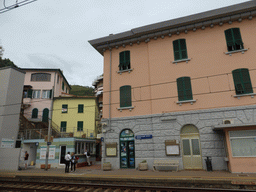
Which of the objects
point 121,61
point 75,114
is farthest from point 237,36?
point 75,114

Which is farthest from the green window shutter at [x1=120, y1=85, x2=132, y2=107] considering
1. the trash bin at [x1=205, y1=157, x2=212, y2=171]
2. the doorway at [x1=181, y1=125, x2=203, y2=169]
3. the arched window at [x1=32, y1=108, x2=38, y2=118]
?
the arched window at [x1=32, y1=108, x2=38, y2=118]

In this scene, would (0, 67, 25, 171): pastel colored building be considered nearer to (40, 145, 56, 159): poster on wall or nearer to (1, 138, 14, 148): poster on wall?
(1, 138, 14, 148): poster on wall

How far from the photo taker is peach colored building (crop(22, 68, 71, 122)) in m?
31.1

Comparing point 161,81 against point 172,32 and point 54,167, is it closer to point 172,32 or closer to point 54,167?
point 172,32

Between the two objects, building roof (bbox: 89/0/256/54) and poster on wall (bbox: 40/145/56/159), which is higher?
building roof (bbox: 89/0/256/54)

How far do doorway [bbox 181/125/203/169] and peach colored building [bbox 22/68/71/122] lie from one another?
79.5ft

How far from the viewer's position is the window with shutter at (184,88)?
49.0 feet

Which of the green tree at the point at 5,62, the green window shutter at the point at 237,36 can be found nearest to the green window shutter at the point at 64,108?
the green tree at the point at 5,62

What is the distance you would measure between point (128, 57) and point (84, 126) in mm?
15922

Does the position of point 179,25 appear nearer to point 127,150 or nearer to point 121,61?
point 121,61

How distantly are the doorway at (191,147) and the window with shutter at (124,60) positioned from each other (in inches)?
308

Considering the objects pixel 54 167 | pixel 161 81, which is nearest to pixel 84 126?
pixel 54 167

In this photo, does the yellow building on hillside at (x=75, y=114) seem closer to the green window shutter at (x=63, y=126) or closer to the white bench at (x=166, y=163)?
the green window shutter at (x=63, y=126)

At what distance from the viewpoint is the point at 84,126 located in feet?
96.4
